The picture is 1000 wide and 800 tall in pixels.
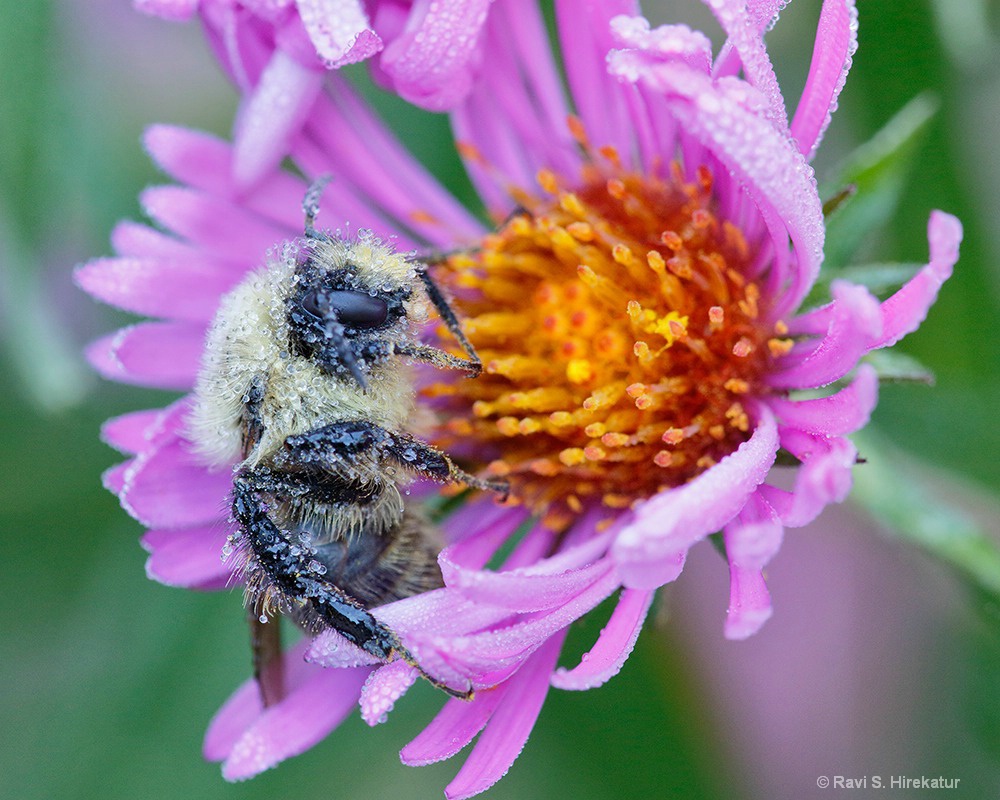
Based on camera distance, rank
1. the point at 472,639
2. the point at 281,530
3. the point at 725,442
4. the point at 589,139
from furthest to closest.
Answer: the point at 589,139
the point at 725,442
the point at 281,530
the point at 472,639

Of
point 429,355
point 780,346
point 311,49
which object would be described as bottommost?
point 780,346

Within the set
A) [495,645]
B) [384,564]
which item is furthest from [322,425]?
[495,645]

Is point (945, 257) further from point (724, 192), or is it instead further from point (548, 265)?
point (548, 265)

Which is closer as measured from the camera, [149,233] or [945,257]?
[945,257]

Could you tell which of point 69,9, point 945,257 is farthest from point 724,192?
point 69,9

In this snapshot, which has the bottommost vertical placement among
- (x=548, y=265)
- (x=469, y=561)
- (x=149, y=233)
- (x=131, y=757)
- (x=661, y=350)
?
(x=131, y=757)

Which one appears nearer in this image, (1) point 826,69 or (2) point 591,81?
(1) point 826,69

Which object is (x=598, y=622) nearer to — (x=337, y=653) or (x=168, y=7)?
(x=337, y=653)
